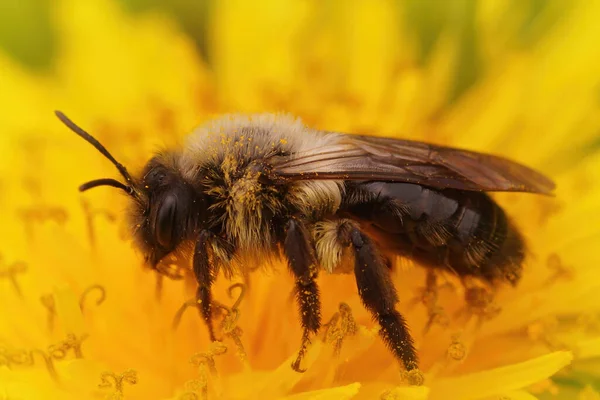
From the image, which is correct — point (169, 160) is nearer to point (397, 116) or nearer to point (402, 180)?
point (402, 180)

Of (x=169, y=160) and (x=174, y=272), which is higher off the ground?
(x=169, y=160)

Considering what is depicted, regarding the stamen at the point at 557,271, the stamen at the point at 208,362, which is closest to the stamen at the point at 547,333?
the stamen at the point at 557,271

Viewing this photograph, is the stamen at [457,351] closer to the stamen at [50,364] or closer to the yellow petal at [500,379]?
the yellow petal at [500,379]

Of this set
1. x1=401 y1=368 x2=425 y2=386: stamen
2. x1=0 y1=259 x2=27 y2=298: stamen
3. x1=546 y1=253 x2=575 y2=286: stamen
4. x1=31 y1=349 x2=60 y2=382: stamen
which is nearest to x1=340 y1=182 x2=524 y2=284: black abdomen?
x1=401 y1=368 x2=425 y2=386: stamen

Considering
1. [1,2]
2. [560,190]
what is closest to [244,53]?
[1,2]

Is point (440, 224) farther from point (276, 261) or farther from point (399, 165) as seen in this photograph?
point (276, 261)

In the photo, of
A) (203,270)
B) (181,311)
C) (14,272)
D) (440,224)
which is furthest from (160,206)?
(14,272)

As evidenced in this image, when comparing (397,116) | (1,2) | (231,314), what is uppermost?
(1,2)
